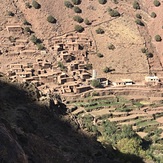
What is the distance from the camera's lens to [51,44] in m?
57.6

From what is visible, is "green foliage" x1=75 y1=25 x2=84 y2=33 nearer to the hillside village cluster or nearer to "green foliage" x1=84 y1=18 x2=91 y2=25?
the hillside village cluster

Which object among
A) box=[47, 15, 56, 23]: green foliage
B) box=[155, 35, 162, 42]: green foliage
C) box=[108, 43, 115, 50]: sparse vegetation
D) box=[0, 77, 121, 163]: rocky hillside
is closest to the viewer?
box=[0, 77, 121, 163]: rocky hillside

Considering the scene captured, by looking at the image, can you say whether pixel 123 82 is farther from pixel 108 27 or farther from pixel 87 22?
pixel 87 22

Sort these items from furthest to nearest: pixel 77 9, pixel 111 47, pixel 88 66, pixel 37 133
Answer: pixel 77 9
pixel 111 47
pixel 88 66
pixel 37 133

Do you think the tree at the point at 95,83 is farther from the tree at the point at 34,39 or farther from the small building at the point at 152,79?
the tree at the point at 34,39

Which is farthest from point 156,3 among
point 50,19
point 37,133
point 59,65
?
point 37,133

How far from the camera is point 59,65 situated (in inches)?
2092

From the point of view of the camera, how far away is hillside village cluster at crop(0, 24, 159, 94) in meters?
48.3

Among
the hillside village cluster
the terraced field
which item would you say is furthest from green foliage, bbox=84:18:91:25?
the terraced field

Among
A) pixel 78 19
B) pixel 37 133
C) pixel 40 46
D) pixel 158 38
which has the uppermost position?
pixel 78 19

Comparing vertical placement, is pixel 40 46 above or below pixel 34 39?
below

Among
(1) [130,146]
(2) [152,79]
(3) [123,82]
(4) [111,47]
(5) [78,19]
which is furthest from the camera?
(5) [78,19]

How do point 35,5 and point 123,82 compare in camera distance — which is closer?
point 123,82

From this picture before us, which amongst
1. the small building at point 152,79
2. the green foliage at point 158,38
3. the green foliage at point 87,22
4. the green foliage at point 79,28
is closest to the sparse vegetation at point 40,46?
the green foliage at point 79,28
